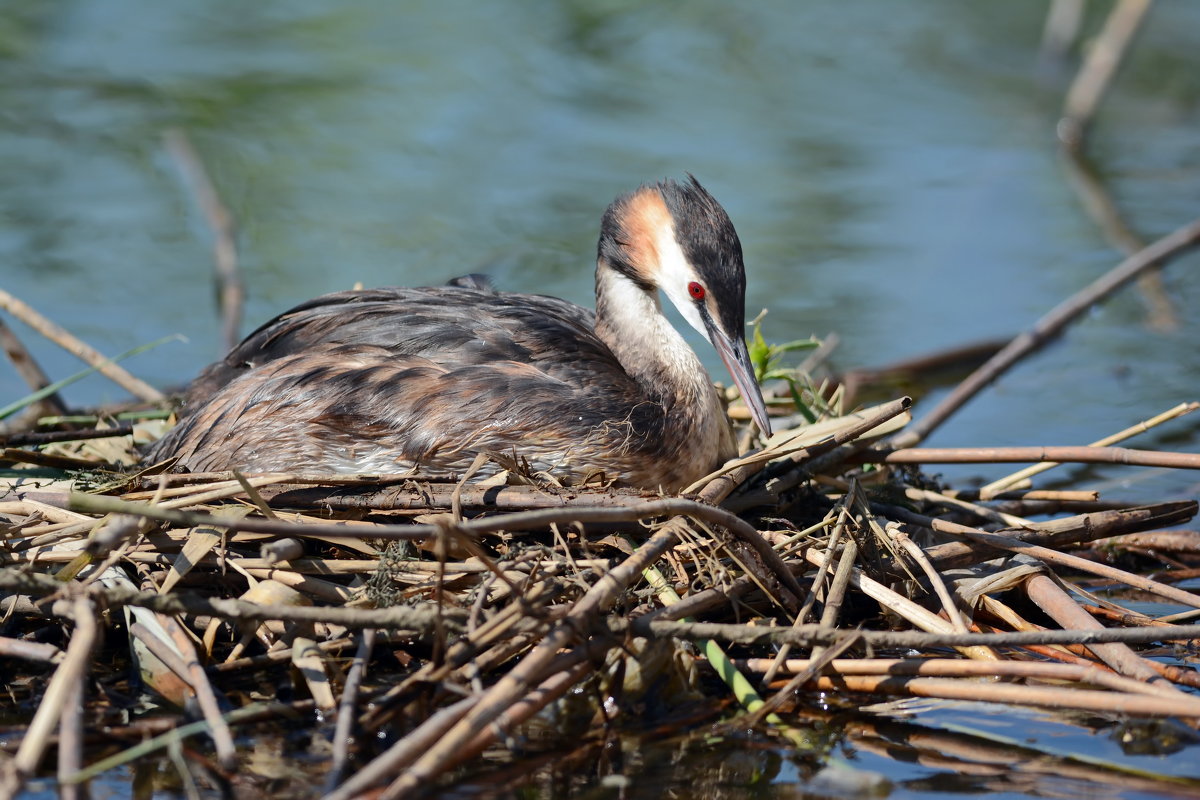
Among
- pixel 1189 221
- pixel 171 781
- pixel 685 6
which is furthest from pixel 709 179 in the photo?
pixel 171 781

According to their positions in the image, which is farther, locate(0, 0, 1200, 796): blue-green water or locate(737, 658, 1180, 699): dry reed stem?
locate(0, 0, 1200, 796): blue-green water

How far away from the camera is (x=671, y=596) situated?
4270mm

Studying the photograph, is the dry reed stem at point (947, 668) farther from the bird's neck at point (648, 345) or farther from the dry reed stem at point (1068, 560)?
the bird's neck at point (648, 345)

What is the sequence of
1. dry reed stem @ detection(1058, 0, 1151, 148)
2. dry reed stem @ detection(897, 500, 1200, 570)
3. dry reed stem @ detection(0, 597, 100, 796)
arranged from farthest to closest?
1. dry reed stem @ detection(1058, 0, 1151, 148)
2. dry reed stem @ detection(897, 500, 1200, 570)
3. dry reed stem @ detection(0, 597, 100, 796)

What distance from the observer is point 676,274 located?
5.24 metres

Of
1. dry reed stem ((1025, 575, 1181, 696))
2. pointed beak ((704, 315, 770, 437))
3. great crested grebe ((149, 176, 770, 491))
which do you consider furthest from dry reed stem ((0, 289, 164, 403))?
dry reed stem ((1025, 575, 1181, 696))

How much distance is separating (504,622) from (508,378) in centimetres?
131

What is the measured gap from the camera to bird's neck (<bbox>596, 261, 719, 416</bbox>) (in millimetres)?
5254

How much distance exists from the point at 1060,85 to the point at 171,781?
11.2 meters

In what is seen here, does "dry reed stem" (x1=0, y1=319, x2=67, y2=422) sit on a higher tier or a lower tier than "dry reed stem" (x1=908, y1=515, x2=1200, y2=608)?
higher

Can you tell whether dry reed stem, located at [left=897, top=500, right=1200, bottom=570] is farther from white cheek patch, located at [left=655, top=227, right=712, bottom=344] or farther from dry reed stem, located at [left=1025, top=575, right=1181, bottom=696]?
white cheek patch, located at [left=655, top=227, right=712, bottom=344]

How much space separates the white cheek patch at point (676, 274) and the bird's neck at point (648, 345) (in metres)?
0.15

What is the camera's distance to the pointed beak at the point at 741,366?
5062 mm

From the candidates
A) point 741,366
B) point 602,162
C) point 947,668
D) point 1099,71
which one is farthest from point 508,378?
point 1099,71
